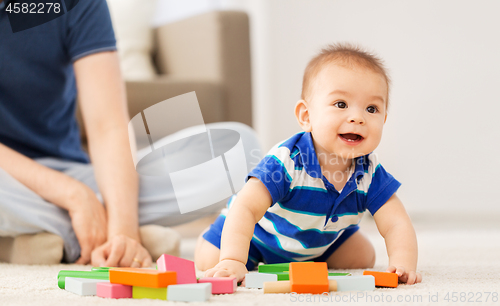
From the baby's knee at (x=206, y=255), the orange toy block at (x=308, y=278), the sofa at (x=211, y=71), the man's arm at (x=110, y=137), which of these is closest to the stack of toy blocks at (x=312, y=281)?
the orange toy block at (x=308, y=278)

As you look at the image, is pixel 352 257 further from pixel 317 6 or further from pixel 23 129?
pixel 317 6

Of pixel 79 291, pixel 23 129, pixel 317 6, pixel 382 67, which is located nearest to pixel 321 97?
pixel 382 67

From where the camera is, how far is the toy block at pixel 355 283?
0.54m

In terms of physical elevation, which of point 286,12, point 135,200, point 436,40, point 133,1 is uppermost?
point 286,12

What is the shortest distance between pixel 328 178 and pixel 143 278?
33 centimetres

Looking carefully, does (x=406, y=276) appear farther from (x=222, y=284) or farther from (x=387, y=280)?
(x=222, y=284)

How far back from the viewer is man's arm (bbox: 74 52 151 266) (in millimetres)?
848

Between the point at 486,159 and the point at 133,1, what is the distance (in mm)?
1550

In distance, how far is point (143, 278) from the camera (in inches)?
18.9

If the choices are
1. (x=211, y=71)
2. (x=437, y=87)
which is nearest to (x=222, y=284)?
(x=211, y=71)

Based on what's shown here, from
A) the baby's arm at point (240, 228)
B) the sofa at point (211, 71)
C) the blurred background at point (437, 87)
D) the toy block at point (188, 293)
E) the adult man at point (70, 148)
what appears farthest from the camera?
the blurred background at point (437, 87)

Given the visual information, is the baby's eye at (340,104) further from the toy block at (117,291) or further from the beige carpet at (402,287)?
the toy block at (117,291)

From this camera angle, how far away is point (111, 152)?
0.89 meters

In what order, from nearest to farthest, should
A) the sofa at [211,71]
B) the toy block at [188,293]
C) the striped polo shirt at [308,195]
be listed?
the toy block at [188,293] < the striped polo shirt at [308,195] < the sofa at [211,71]
